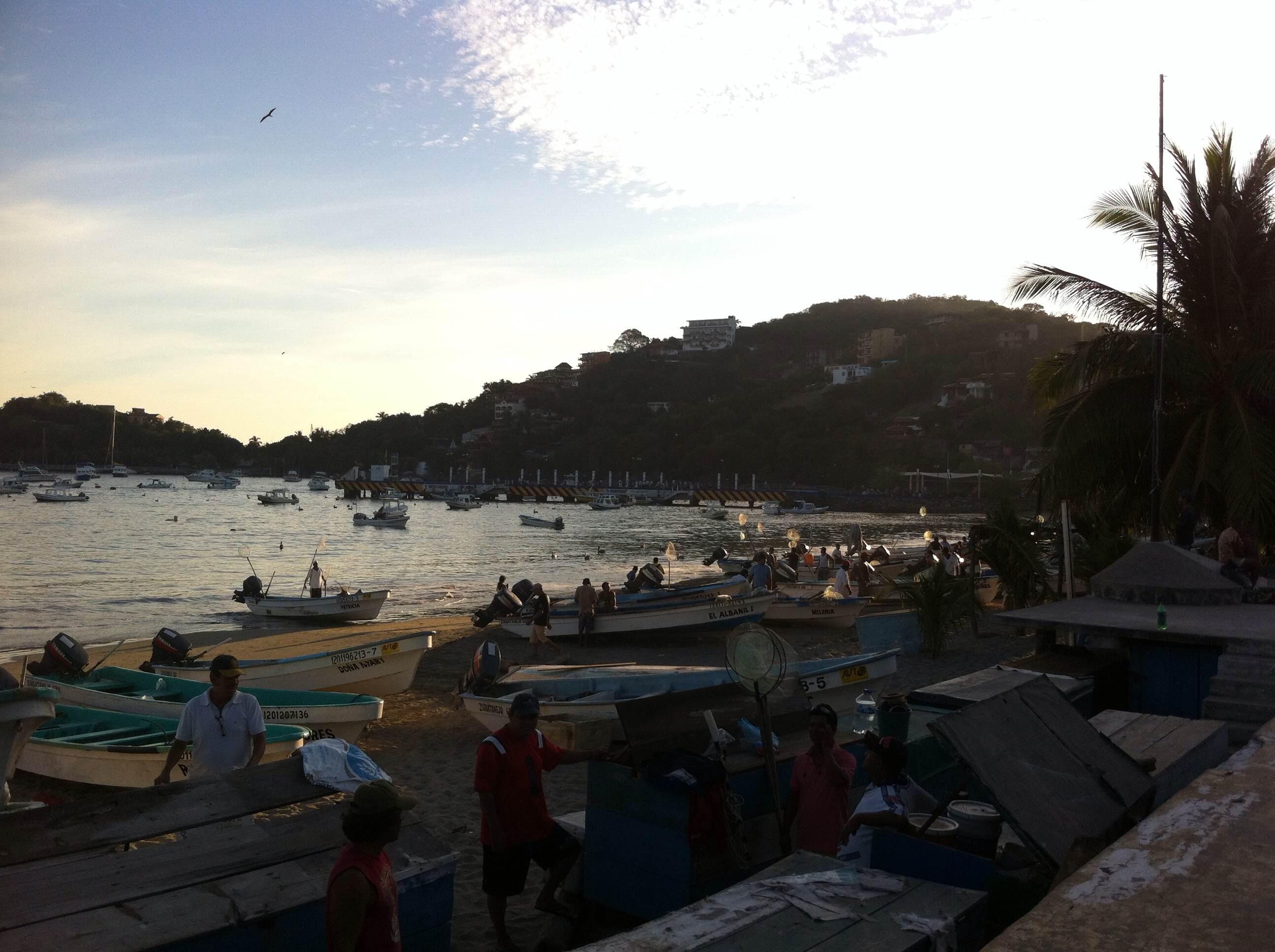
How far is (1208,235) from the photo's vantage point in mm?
17078

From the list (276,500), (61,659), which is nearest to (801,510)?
(276,500)

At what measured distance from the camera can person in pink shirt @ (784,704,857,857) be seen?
5418 mm

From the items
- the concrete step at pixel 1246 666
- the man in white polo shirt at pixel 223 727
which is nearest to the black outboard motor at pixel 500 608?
the man in white polo shirt at pixel 223 727

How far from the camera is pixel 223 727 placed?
629cm

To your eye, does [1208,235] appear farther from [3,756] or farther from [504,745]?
[3,756]

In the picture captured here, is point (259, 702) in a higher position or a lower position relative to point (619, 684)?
lower

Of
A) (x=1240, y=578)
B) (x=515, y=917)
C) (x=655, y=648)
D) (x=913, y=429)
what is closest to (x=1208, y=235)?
(x=1240, y=578)

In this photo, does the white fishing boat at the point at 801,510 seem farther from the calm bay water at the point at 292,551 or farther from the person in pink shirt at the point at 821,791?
the person in pink shirt at the point at 821,791

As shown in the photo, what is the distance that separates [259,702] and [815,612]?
49.3ft

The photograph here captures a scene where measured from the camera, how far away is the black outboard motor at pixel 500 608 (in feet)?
76.8

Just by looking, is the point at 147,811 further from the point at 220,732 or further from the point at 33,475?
the point at 33,475

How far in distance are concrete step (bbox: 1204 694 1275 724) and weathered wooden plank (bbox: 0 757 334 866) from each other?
625cm

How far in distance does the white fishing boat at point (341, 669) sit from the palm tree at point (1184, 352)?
37.0 ft

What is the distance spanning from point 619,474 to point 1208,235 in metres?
152
